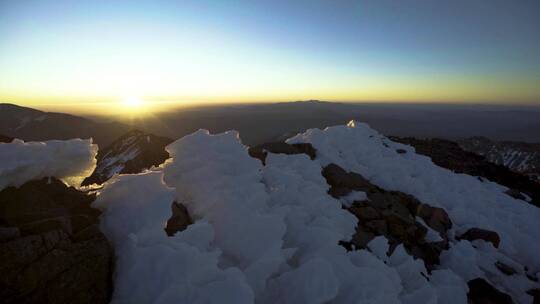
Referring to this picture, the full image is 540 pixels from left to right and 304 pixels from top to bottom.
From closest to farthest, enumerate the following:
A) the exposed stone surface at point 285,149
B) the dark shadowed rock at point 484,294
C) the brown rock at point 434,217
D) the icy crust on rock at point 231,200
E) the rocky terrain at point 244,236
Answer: the rocky terrain at point 244,236
the icy crust on rock at point 231,200
the dark shadowed rock at point 484,294
the brown rock at point 434,217
the exposed stone surface at point 285,149

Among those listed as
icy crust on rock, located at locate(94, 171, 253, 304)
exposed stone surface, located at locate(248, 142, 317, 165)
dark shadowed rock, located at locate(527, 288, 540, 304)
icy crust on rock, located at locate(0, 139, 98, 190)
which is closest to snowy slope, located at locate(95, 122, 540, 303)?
icy crust on rock, located at locate(94, 171, 253, 304)

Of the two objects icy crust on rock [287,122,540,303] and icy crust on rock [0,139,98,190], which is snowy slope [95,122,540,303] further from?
icy crust on rock [0,139,98,190]

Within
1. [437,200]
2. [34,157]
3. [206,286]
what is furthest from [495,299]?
[34,157]

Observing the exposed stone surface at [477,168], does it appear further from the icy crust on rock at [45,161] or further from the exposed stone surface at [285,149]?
the icy crust on rock at [45,161]

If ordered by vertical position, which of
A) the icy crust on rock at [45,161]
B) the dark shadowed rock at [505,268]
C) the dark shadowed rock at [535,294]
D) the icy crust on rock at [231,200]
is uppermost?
the icy crust on rock at [45,161]

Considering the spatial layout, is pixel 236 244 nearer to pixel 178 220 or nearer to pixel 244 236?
pixel 244 236

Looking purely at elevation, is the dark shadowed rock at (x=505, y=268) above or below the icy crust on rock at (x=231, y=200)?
below

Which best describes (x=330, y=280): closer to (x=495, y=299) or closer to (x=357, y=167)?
(x=495, y=299)

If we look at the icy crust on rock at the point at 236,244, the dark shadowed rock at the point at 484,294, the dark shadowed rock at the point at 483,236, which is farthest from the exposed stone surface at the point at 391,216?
the dark shadowed rock at the point at 484,294
